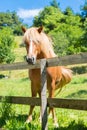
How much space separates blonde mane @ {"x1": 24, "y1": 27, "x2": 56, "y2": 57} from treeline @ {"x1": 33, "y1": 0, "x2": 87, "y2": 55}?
177ft

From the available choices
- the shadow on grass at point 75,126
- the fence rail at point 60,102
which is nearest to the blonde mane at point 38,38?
the fence rail at point 60,102

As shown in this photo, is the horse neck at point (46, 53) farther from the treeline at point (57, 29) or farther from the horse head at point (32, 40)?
the treeline at point (57, 29)

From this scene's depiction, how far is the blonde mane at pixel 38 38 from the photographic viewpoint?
280 inches

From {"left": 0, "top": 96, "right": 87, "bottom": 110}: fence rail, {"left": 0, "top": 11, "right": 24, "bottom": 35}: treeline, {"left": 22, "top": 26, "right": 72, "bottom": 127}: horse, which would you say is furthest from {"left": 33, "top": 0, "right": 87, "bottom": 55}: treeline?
{"left": 0, "top": 96, "right": 87, "bottom": 110}: fence rail

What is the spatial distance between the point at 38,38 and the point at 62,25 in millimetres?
86465

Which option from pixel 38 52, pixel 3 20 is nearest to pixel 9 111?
pixel 38 52

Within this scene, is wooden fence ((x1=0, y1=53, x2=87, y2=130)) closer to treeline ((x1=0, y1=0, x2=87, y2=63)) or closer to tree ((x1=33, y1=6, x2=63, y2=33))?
treeline ((x1=0, y1=0, x2=87, y2=63))

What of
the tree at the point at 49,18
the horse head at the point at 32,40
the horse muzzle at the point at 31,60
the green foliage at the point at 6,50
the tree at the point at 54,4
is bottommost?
the green foliage at the point at 6,50

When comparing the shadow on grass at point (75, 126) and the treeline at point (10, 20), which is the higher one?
the treeline at point (10, 20)

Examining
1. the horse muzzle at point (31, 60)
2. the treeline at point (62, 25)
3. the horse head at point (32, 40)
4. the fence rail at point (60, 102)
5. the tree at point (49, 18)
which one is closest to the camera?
the fence rail at point (60, 102)

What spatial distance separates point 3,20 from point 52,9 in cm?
2847

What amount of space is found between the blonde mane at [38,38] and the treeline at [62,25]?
53981mm

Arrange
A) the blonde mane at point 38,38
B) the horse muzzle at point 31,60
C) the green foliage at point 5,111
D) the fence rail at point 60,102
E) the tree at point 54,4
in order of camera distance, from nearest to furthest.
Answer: the fence rail at point 60,102
the horse muzzle at point 31,60
the blonde mane at point 38,38
the green foliage at point 5,111
the tree at point 54,4

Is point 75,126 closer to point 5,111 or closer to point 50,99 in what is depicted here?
point 50,99
